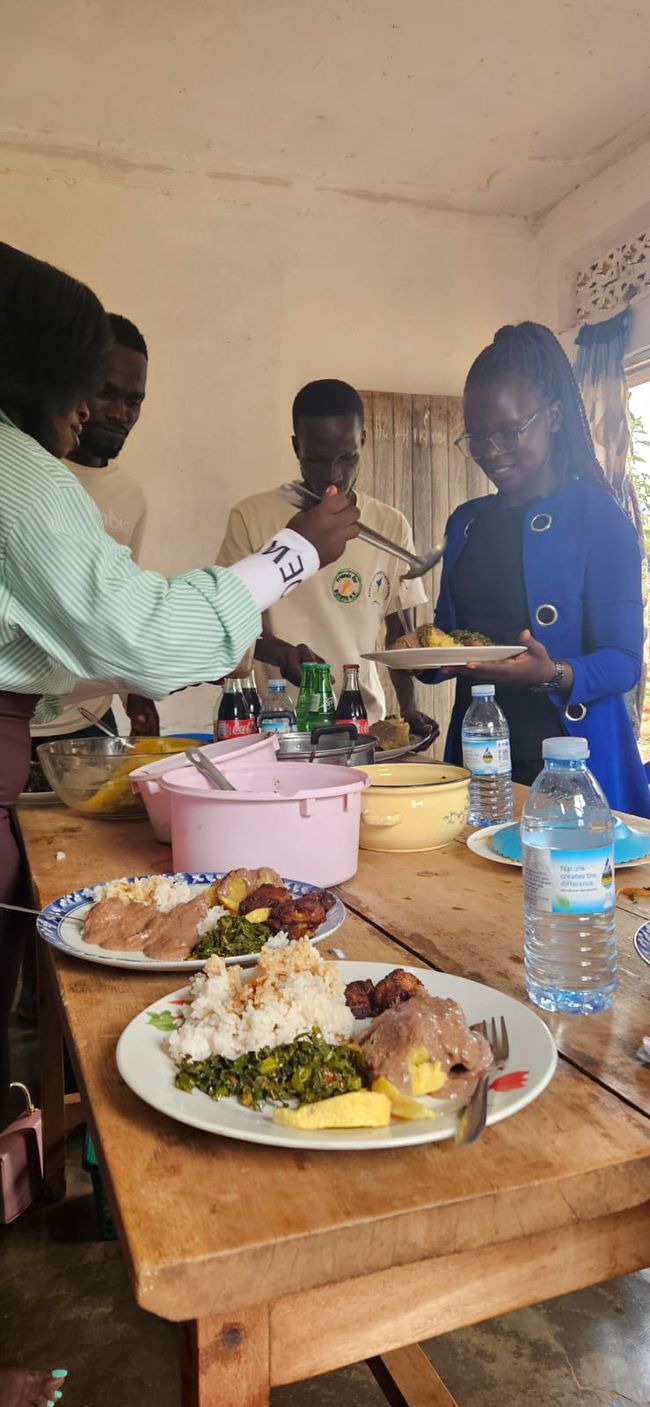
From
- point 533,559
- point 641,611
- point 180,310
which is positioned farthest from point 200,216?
point 641,611

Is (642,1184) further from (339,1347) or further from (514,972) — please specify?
(514,972)

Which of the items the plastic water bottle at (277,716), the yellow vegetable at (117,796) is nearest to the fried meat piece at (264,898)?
the yellow vegetable at (117,796)

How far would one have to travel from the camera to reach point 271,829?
3.53 ft

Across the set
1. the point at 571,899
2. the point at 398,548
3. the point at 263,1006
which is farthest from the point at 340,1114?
the point at 398,548

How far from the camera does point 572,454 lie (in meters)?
2.72

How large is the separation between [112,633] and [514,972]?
2.33ft

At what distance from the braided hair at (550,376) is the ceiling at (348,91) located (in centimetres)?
52

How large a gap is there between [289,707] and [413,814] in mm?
1009

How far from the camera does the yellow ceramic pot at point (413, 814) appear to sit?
130cm

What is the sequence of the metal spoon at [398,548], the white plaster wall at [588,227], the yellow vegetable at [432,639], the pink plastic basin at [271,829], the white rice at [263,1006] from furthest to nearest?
the metal spoon at [398,548], the white plaster wall at [588,227], the yellow vegetable at [432,639], the pink plastic basin at [271,829], the white rice at [263,1006]

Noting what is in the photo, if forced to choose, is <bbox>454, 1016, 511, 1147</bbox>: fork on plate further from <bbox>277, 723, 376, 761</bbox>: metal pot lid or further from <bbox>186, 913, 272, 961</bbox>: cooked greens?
<bbox>277, 723, 376, 761</bbox>: metal pot lid

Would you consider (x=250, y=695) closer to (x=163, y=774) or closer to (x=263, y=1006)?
(x=163, y=774)

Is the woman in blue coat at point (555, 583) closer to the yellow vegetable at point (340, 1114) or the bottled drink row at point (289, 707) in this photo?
the bottled drink row at point (289, 707)

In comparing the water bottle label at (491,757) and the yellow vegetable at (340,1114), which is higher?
the water bottle label at (491,757)
